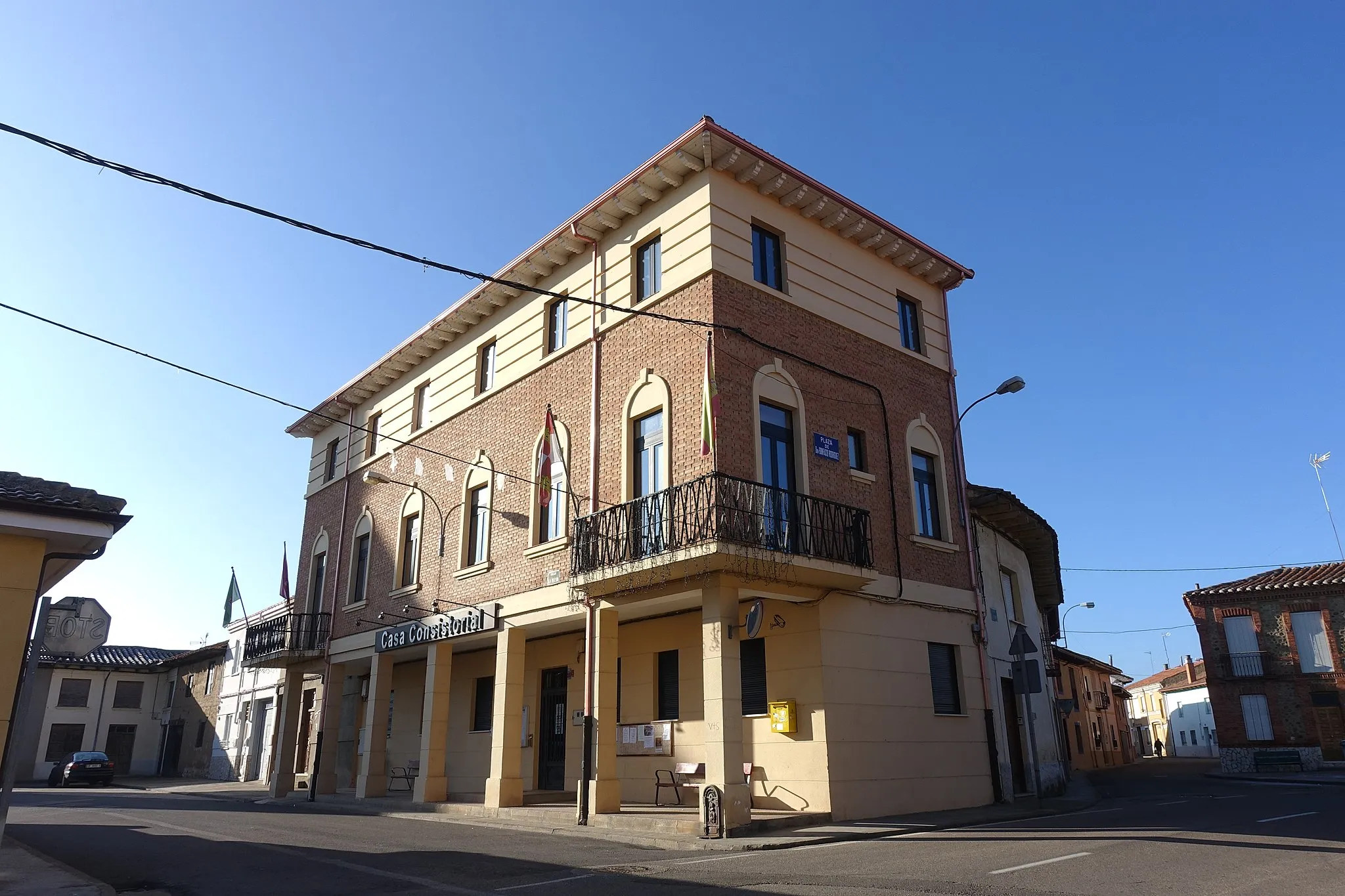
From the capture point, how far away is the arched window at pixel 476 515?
1938 cm

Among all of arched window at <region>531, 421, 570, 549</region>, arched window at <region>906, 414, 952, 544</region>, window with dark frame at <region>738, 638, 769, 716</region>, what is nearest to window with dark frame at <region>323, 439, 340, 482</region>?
arched window at <region>531, 421, 570, 549</region>

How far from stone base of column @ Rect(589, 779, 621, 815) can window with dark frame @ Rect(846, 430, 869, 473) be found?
7.01m

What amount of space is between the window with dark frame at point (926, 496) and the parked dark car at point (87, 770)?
1279 inches

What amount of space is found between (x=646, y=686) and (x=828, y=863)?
27.2ft

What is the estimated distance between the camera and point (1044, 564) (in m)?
28.1

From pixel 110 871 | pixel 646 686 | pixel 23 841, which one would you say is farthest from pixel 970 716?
pixel 23 841

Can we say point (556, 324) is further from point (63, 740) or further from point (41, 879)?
point (63, 740)

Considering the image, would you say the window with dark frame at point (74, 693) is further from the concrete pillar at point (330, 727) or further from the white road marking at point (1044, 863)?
the white road marking at point (1044, 863)

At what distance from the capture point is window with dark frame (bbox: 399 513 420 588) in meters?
21.8

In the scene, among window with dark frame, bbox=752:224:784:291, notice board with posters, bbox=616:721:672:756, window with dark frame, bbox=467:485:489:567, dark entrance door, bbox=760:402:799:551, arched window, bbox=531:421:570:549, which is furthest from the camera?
window with dark frame, bbox=467:485:489:567

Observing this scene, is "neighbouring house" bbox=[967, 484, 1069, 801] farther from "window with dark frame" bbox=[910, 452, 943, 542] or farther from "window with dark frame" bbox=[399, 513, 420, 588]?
"window with dark frame" bbox=[399, 513, 420, 588]

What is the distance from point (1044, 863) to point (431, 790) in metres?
13.7

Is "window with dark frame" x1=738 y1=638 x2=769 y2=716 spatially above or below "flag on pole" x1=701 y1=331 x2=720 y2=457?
below

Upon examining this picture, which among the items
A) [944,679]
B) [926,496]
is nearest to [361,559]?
[926,496]
